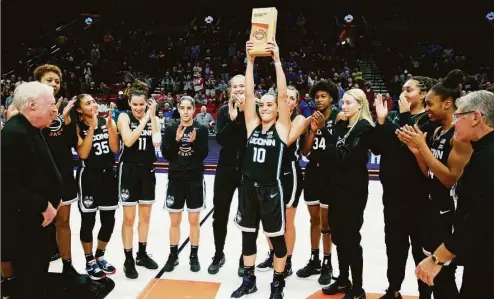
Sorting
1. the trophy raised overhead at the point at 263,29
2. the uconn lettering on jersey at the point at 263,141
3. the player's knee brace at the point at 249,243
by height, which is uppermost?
the trophy raised overhead at the point at 263,29

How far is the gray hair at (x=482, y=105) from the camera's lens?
8.14 feet

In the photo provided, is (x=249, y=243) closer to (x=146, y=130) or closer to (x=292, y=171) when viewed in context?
(x=292, y=171)

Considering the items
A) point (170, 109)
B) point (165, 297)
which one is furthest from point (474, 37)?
point (165, 297)

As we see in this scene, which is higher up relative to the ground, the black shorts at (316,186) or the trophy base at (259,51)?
the trophy base at (259,51)

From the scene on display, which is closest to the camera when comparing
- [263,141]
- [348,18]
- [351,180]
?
[351,180]

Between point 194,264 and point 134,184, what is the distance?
1.02m

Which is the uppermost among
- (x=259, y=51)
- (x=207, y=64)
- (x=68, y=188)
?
(x=207, y=64)

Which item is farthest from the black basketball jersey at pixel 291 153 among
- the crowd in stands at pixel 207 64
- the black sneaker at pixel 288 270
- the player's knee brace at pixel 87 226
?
the crowd in stands at pixel 207 64

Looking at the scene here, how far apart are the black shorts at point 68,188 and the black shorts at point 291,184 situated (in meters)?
1.95

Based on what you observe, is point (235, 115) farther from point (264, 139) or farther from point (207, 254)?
point (207, 254)

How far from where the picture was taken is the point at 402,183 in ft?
11.4

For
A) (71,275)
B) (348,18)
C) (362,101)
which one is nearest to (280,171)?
(362,101)

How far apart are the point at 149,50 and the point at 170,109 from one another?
6.35 meters

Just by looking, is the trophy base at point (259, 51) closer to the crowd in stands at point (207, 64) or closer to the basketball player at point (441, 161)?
the basketball player at point (441, 161)
